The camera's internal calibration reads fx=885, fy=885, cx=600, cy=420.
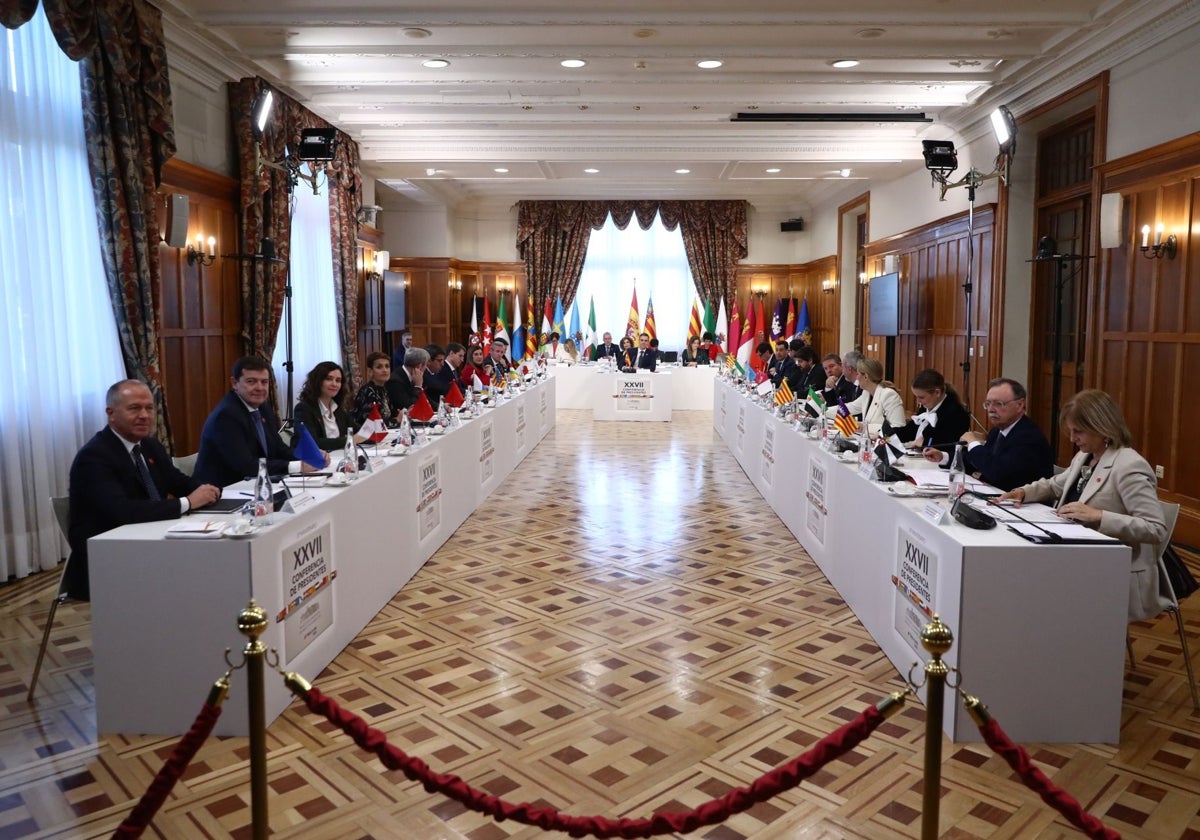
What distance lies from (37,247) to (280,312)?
3119mm

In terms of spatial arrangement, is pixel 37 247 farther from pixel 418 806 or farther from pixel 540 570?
pixel 418 806

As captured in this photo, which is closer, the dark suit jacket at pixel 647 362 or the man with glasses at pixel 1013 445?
the man with glasses at pixel 1013 445

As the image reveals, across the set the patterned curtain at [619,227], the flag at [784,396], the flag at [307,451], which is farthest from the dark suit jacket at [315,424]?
the patterned curtain at [619,227]

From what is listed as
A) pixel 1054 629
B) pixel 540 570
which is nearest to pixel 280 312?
pixel 540 570

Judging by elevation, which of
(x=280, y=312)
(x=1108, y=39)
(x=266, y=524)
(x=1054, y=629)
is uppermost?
(x=1108, y=39)

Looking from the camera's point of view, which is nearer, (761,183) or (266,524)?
(266,524)

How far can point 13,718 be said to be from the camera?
11.2ft

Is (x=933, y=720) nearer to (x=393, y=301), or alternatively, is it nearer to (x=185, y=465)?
(x=185, y=465)

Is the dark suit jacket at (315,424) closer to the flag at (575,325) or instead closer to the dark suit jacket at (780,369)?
the dark suit jacket at (780,369)

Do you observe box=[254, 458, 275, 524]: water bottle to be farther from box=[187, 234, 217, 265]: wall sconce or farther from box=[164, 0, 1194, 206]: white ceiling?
box=[187, 234, 217, 265]: wall sconce

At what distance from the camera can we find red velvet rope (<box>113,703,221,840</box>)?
1.96m

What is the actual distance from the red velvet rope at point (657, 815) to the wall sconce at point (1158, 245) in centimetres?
555

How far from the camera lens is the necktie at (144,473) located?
148 inches

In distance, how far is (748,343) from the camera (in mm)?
14133
